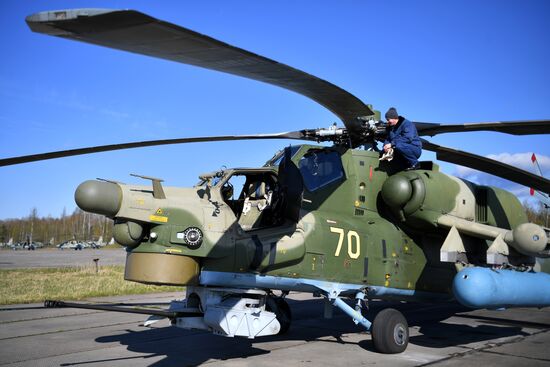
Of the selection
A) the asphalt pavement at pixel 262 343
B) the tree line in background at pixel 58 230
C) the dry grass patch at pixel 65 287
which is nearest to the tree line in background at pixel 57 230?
the tree line in background at pixel 58 230

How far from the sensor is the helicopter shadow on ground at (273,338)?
754cm

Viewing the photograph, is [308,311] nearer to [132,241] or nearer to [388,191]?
[388,191]

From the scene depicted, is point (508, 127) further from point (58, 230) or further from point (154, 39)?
Result: point (58, 230)

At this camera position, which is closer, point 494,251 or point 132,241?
point 132,241

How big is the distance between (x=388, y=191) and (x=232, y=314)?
3504 mm

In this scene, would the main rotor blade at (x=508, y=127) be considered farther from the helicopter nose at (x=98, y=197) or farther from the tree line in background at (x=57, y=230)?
the tree line in background at (x=57, y=230)

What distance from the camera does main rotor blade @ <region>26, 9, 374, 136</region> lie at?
3041 mm

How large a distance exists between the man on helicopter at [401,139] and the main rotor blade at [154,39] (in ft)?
12.3

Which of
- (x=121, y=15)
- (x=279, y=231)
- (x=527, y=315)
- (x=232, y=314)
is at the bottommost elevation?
(x=527, y=315)

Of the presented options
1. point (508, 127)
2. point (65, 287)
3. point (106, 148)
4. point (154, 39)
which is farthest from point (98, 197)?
point (65, 287)

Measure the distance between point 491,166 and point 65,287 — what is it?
45.5 ft

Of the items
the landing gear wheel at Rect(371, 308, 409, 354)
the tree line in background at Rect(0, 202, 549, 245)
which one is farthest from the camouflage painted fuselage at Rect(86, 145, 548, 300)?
the tree line in background at Rect(0, 202, 549, 245)

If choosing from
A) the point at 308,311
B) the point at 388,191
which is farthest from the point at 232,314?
the point at 308,311

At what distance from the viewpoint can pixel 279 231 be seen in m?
7.37
